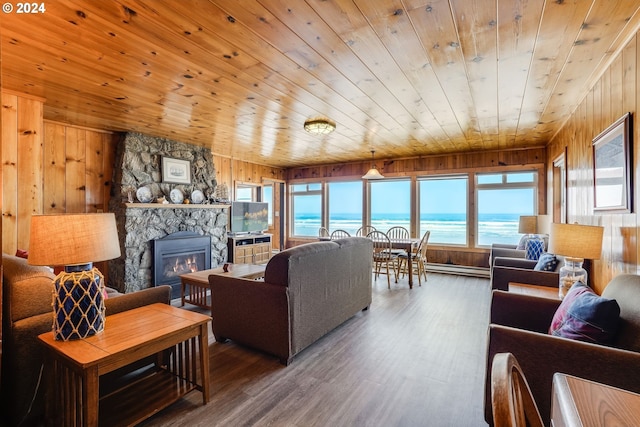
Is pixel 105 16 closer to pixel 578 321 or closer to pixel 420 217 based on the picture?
pixel 578 321

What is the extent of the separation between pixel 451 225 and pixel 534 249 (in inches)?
90.3

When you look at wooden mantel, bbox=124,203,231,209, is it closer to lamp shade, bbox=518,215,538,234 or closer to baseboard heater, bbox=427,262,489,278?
baseboard heater, bbox=427,262,489,278

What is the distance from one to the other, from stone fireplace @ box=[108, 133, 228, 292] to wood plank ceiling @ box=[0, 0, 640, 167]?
24.1 inches

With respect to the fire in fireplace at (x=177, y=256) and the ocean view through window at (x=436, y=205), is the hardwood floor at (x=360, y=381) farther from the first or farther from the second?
the ocean view through window at (x=436, y=205)

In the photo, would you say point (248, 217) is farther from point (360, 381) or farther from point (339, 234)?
point (360, 381)

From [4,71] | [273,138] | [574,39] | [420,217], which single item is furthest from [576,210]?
[4,71]

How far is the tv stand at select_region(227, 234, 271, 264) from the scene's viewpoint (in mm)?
5930

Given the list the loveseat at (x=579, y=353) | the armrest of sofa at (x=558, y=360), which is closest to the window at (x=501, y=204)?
the loveseat at (x=579, y=353)

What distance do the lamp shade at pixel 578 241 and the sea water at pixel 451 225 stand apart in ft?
12.6

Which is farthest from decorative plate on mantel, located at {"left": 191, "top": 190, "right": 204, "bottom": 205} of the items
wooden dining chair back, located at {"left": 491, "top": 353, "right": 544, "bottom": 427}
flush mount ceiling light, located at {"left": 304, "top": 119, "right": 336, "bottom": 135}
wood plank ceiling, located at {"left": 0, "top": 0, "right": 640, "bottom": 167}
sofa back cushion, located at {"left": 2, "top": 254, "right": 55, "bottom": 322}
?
wooden dining chair back, located at {"left": 491, "top": 353, "right": 544, "bottom": 427}

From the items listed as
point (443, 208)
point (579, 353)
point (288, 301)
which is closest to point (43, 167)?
point (288, 301)

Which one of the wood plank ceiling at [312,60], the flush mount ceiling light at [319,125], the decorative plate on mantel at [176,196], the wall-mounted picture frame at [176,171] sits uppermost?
the wood plank ceiling at [312,60]

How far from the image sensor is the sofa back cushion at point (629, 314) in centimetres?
136

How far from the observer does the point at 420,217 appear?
21.0 feet
